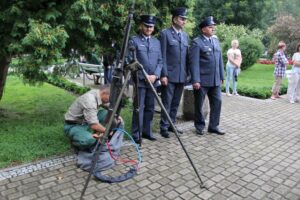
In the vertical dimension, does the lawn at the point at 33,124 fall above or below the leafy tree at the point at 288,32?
below

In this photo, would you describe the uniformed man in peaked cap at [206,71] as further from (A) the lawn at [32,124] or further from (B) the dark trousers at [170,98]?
(A) the lawn at [32,124]

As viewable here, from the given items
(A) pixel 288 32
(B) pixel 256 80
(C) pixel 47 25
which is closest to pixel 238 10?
(A) pixel 288 32

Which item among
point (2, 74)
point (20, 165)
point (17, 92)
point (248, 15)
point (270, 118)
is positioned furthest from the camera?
point (248, 15)

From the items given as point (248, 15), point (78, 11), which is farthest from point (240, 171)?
point (248, 15)

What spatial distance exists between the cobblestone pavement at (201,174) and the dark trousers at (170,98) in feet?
1.03

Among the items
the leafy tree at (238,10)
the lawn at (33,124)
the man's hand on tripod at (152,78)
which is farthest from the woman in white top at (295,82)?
the leafy tree at (238,10)

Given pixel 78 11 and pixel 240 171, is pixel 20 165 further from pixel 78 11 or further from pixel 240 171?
pixel 240 171

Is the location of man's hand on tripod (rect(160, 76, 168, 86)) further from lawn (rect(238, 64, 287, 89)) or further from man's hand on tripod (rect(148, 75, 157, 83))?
lawn (rect(238, 64, 287, 89))

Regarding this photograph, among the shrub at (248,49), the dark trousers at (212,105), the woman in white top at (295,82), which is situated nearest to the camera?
the dark trousers at (212,105)

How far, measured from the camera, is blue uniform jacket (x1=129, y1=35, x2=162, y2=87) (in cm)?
500

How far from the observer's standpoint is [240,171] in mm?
4273

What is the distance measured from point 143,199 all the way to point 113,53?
3.27 m

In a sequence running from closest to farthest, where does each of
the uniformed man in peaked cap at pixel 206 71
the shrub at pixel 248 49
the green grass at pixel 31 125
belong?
the green grass at pixel 31 125 → the uniformed man in peaked cap at pixel 206 71 → the shrub at pixel 248 49

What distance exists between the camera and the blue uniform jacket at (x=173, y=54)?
5367mm
